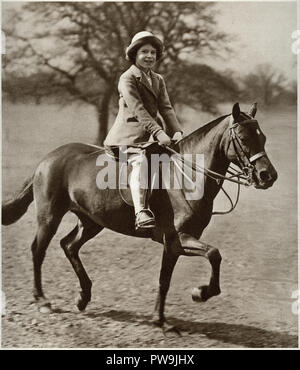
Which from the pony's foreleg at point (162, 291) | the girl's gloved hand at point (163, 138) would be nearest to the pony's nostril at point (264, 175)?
the girl's gloved hand at point (163, 138)

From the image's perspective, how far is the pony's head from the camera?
366cm

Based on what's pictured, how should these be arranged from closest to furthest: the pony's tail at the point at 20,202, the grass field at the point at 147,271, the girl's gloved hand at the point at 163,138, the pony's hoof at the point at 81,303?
the girl's gloved hand at the point at 163,138 < the grass field at the point at 147,271 < the pony's hoof at the point at 81,303 < the pony's tail at the point at 20,202

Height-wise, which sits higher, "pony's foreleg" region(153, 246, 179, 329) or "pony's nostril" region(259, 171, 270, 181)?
"pony's nostril" region(259, 171, 270, 181)

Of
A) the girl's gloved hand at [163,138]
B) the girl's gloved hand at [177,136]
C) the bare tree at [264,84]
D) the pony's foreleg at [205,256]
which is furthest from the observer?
the bare tree at [264,84]

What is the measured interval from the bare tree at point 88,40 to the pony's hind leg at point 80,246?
1.18 metres

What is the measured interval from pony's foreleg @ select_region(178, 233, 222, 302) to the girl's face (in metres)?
1.46

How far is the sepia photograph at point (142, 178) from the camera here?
402cm

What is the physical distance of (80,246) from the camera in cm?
445

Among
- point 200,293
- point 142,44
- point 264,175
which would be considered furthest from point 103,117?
point 200,293

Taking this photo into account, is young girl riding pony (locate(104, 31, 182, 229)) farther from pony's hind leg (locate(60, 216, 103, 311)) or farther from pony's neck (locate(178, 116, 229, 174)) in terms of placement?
pony's hind leg (locate(60, 216, 103, 311))

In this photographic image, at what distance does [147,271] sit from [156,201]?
798mm

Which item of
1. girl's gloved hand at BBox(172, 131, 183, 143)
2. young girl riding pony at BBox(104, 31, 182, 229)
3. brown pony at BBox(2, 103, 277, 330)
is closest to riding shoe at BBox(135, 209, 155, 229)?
young girl riding pony at BBox(104, 31, 182, 229)

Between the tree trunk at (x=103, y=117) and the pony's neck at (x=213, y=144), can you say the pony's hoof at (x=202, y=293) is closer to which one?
the pony's neck at (x=213, y=144)

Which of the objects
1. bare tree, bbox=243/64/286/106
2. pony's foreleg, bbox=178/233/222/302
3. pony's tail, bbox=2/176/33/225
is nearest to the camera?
pony's foreleg, bbox=178/233/222/302
